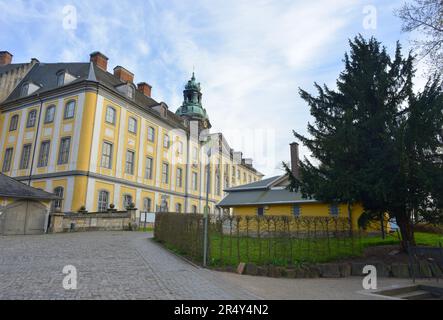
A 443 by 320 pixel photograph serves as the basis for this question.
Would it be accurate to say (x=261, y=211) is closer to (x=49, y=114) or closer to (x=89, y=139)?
(x=89, y=139)

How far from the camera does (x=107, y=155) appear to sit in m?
28.9

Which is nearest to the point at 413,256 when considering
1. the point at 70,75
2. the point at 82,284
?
the point at 82,284

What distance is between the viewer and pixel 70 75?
30547 mm

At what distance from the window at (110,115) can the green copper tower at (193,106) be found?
2051cm

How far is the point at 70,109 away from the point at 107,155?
217 inches

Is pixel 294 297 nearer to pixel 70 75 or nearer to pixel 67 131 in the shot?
pixel 67 131

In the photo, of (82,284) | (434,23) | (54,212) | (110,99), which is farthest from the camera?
(110,99)

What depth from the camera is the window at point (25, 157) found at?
1176 inches

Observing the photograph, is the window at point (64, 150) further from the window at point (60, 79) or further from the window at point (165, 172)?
the window at point (165, 172)

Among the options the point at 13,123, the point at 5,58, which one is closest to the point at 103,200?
the point at 13,123

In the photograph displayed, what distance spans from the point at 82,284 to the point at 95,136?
Result: 23136 mm

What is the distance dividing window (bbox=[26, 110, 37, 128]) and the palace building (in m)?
0.11

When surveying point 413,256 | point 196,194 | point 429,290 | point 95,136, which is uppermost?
point 95,136

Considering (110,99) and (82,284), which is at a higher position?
(110,99)
